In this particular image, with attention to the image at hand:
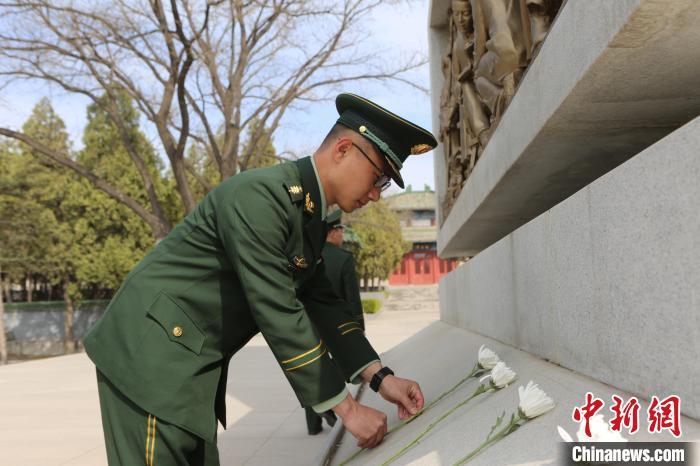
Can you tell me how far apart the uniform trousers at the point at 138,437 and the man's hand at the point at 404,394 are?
62 centimetres

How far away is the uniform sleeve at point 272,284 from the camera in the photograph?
171 centimetres

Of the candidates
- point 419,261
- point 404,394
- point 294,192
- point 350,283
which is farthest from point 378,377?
point 419,261

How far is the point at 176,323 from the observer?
185cm

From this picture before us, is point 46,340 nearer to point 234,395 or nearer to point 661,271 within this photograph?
point 234,395

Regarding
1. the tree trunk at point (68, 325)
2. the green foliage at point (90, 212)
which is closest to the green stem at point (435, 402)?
the green foliage at point (90, 212)

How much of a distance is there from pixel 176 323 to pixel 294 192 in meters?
0.53

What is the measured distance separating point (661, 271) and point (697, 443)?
348 millimetres

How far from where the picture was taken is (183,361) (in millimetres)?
1825

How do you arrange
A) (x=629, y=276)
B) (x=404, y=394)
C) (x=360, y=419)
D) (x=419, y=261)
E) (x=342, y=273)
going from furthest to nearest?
(x=419, y=261) → (x=342, y=273) → (x=404, y=394) → (x=360, y=419) → (x=629, y=276)

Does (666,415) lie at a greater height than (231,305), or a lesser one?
lesser

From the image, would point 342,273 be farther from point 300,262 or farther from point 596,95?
point 596,95

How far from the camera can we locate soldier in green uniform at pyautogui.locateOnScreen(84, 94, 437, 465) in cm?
175

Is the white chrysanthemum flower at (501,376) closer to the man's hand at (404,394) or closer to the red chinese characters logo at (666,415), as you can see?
the man's hand at (404,394)

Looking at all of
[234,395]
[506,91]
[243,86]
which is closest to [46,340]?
[243,86]
